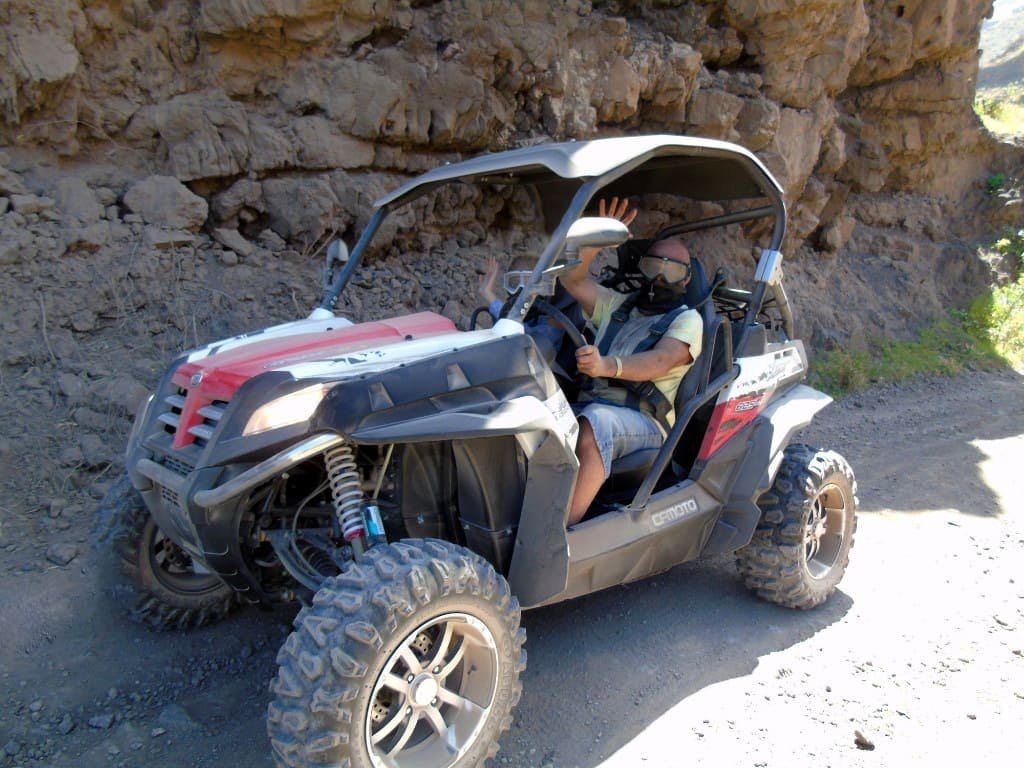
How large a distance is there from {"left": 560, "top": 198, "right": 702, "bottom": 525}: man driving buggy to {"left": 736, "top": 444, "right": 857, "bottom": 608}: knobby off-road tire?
0.84 metres

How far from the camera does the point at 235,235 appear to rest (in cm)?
582

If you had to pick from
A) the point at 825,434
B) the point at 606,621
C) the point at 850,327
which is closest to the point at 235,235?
the point at 606,621

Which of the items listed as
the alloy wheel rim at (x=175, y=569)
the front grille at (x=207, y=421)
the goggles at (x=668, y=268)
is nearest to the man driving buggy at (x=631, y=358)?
the goggles at (x=668, y=268)

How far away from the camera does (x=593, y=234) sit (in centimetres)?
293

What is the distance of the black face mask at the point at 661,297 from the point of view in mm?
3943

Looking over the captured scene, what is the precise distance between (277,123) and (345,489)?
4211 mm

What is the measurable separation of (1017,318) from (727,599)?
8706 mm

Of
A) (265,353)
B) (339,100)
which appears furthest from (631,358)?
(339,100)

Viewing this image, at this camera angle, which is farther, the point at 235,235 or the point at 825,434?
the point at 825,434

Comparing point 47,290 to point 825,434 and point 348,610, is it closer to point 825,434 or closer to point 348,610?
point 348,610

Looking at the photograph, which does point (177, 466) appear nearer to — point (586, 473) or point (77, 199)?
point (586, 473)

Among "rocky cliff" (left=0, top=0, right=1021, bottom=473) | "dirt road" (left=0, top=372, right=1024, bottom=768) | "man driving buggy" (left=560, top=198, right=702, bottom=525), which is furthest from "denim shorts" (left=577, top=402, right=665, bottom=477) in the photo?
"rocky cliff" (left=0, top=0, right=1021, bottom=473)

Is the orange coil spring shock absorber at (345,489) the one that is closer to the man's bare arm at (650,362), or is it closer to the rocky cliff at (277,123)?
the man's bare arm at (650,362)

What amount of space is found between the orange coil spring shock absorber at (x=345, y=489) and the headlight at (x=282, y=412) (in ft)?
0.66
